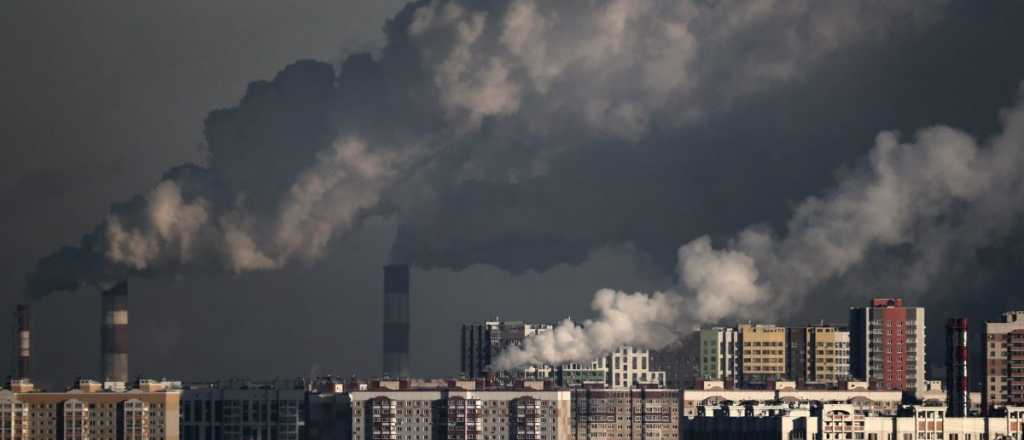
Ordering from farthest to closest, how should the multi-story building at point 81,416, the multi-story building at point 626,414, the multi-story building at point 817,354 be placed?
the multi-story building at point 817,354
the multi-story building at point 626,414
the multi-story building at point 81,416

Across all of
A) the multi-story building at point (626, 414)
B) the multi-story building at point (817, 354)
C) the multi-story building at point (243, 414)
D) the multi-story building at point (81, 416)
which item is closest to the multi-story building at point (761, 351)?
the multi-story building at point (817, 354)

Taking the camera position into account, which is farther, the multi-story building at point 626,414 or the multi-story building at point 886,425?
the multi-story building at point 626,414

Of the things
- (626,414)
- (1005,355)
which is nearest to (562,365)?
(626,414)

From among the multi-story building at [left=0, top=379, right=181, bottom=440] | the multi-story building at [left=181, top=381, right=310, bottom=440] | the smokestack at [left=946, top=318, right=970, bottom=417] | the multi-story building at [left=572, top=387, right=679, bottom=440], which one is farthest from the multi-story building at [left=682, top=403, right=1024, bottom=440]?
the multi-story building at [left=0, top=379, right=181, bottom=440]

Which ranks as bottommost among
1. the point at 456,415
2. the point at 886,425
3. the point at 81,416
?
the point at 886,425

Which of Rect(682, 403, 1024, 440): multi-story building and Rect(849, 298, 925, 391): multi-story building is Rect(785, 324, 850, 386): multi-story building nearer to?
Rect(849, 298, 925, 391): multi-story building

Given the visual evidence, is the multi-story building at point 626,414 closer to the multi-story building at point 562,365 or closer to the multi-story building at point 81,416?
the multi-story building at point 562,365

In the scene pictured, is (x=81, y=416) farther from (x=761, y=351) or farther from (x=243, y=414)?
(x=761, y=351)
